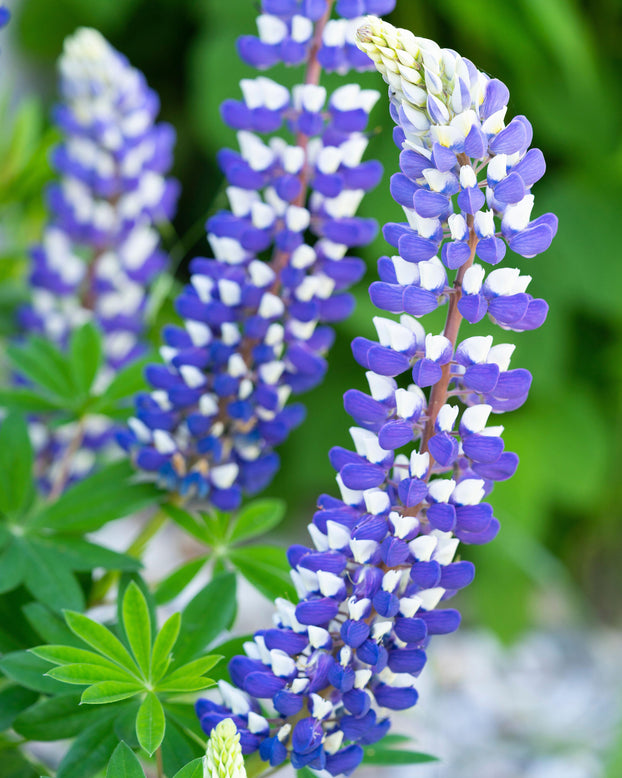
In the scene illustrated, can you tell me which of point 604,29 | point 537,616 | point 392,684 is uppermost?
point 604,29

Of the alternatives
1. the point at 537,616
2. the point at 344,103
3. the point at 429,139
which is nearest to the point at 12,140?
the point at 344,103

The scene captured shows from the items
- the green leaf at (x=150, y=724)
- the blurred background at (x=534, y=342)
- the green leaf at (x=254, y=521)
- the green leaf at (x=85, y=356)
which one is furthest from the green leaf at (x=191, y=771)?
the blurred background at (x=534, y=342)

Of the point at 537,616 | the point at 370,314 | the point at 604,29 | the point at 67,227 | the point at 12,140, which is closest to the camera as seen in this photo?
the point at 67,227

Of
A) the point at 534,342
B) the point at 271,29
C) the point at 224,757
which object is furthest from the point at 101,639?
the point at 534,342

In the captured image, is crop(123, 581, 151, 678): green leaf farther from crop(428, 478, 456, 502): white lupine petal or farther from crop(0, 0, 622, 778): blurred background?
crop(0, 0, 622, 778): blurred background

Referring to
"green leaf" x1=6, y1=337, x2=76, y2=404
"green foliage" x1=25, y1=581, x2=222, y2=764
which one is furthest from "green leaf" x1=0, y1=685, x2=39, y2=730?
"green leaf" x1=6, y1=337, x2=76, y2=404

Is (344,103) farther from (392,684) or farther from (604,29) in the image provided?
(604,29)

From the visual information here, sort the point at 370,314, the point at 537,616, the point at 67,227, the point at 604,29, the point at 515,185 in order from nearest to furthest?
the point at 515,185
the point at 67,227
the point at 370,314
the point at 604,29
the point at 537,616
